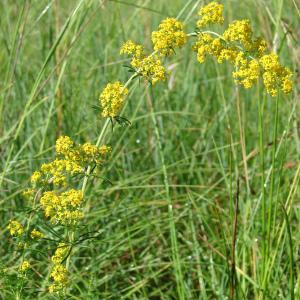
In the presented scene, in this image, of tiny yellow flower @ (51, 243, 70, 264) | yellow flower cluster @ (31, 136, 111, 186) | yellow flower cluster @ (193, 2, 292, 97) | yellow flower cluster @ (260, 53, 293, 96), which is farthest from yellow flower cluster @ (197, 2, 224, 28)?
tiny yellow flower @ (51, 243, 70, 264)

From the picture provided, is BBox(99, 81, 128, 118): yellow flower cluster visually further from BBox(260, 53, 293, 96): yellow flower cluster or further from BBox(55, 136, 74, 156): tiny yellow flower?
BBox(260, 53, 293, 96): yellow flower cluster

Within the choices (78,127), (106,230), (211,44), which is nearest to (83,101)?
(78,127)

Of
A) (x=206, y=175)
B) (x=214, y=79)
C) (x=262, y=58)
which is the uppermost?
(x=262, y=58)

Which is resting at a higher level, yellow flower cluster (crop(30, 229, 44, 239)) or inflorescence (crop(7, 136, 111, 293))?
inflorescence (crop(7, 136, 111, 293))

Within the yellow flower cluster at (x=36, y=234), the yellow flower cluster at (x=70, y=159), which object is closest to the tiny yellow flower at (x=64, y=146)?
the yellow flower cluster at (x=70, y=159)

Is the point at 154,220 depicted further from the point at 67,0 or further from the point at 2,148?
the point at 67,0

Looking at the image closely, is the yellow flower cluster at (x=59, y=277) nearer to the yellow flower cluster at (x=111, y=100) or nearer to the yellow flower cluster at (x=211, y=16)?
the yellow flower cluster at (x=111, y=100)

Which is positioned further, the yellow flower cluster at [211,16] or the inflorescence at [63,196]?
the yellow flower cluster at [211,16]
